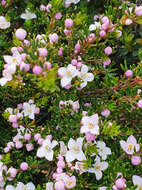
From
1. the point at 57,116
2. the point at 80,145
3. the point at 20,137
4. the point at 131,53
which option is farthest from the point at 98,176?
the point at 131,53

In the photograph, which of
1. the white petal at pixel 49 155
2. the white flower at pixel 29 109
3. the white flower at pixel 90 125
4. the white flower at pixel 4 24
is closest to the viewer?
the white flower at pixel 90 125

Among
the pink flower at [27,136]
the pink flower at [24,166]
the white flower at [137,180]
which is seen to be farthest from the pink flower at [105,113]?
the pink flower at [24,166]

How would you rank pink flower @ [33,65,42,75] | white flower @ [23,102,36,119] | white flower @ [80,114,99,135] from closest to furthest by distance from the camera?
pink flower @ [33,65,42,75]
white flower @ [80,114,99,135]
white flower @ [23,102,36,119]

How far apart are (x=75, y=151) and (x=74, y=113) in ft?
1.06

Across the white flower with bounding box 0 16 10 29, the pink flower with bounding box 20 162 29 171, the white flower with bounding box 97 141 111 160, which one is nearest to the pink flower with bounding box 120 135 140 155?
the white flower with bounding box 97 141 111 160

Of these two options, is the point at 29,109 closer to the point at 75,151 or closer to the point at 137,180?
the point at 75,151

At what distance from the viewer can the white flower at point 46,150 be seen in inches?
75.9

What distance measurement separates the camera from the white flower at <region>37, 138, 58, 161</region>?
1.93m

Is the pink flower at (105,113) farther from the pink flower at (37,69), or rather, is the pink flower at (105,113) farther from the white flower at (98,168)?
the pink flower at (37,69)

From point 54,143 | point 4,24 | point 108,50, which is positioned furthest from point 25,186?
point 4,24

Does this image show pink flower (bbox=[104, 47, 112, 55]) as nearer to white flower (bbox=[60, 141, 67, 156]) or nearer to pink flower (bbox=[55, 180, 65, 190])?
white flower (bbox=[60, 141, 67, 156])

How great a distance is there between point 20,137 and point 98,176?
2.33ft

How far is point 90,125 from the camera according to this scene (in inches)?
67.7

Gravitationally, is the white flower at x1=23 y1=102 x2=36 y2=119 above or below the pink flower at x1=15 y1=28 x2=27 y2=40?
below
